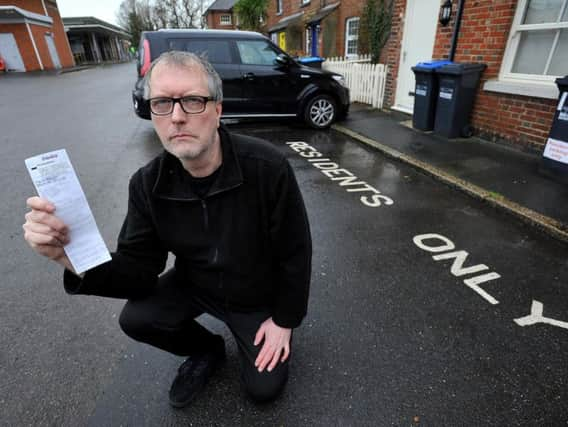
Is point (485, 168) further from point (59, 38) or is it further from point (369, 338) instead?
point (59, 38)

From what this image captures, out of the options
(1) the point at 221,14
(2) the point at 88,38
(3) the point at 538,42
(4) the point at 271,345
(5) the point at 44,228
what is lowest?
(4) the point at 271,345

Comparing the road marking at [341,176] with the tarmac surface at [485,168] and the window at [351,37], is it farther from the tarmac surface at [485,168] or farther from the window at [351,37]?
the window at [351,37]

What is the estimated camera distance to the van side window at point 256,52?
6.59 meters

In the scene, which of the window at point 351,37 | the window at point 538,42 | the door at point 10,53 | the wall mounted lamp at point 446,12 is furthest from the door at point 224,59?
the door at point 10,53

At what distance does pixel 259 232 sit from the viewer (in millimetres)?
1596

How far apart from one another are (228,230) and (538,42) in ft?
19.3

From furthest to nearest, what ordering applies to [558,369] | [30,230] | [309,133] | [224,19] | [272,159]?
[224,19], [309,133], [558,369], [272,159], [30,230]

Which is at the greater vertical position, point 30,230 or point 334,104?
point 30,230

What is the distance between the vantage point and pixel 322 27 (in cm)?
1556

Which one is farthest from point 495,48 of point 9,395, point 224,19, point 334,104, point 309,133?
point 224,19

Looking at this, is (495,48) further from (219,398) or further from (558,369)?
(219,398)

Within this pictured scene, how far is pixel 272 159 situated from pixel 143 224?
721 millimetres

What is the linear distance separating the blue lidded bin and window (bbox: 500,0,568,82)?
0.96m

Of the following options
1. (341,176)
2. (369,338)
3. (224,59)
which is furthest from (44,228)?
(224,59)
